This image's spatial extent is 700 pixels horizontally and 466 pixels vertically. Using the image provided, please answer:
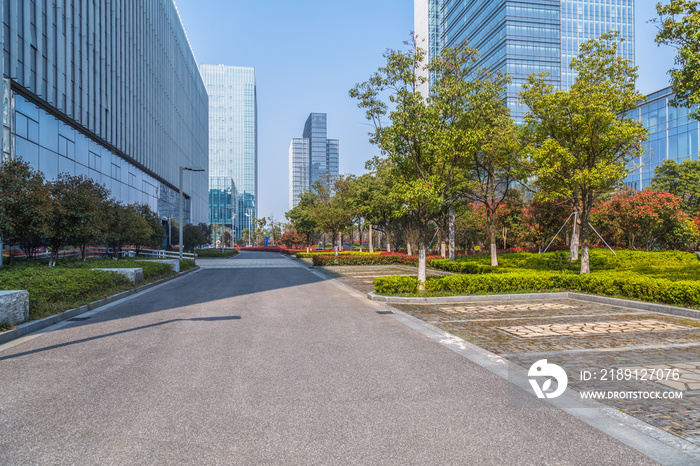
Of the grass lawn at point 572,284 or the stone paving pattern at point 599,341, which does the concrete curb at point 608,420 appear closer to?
the stone paving pattern at point 599,341

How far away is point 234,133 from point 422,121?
148870mm

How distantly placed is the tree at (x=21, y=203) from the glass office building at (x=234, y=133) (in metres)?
132

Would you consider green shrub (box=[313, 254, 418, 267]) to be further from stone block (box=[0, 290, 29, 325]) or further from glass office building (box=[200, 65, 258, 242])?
glass office building (box=[200, 65, 258, 242])

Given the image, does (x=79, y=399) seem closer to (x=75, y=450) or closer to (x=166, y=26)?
(x=75, y=450)

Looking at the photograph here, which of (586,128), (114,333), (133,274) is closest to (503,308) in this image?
(114,333)

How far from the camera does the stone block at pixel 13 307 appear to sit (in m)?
8.06

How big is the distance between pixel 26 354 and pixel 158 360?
229 cm

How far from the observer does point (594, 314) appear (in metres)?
10.9

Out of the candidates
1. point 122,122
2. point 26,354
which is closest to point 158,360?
point 26,354

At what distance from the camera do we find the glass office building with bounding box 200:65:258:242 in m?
149

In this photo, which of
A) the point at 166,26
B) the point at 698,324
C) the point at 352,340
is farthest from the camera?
the point at 166,26

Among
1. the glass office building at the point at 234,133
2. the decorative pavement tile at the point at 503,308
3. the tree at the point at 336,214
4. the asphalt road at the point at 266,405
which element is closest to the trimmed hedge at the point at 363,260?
the tree at the point at 336,214

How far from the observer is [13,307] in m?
8.37

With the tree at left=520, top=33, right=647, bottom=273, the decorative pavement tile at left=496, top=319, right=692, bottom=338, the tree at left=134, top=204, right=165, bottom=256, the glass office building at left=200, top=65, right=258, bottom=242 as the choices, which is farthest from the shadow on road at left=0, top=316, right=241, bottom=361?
the glass office building at left=200, top=65, right=258, bottom=242
